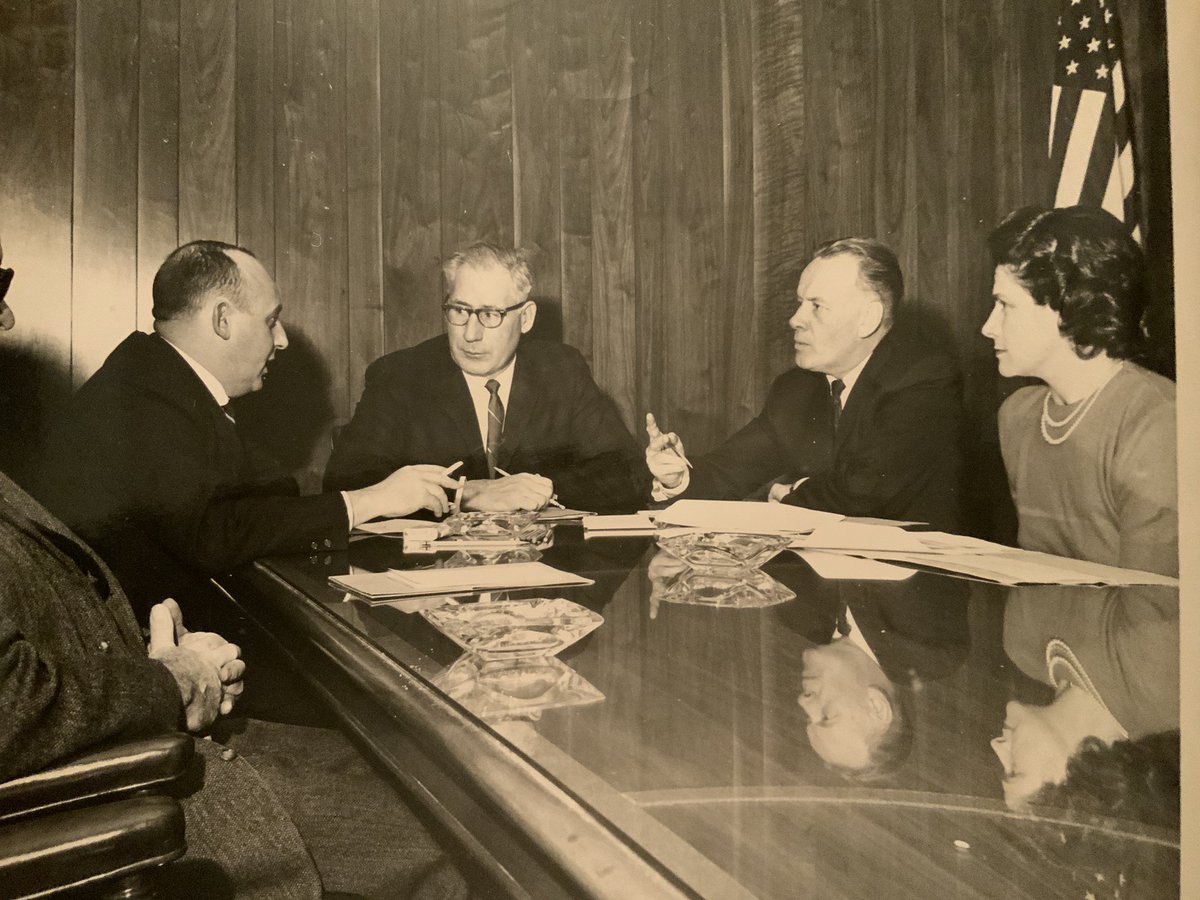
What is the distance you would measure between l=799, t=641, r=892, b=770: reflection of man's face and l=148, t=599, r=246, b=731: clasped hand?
0.79 meters

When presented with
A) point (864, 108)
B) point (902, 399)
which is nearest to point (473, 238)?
point (864, 108)

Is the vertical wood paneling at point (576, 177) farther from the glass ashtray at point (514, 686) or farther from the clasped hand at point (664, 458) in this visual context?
the glass ashtray at point (514, 686)

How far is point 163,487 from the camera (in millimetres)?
1554

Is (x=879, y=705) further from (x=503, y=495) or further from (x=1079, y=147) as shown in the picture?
(x=503, y=495)

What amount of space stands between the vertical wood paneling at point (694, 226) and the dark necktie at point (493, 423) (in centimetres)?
50

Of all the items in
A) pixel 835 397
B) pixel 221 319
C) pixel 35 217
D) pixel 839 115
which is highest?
pixel 839 115

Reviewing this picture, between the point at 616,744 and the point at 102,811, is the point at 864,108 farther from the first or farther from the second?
the point at 102,811

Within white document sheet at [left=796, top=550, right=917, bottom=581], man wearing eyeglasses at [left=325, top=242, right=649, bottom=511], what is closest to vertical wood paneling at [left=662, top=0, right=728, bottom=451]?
man wearing eyeglasses at [left=325, top=242, right=649, bottom=511]

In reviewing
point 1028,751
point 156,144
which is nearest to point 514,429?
point 156,144

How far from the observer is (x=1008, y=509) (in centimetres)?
182

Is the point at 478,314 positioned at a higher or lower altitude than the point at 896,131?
lower

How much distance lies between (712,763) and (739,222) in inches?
80.5

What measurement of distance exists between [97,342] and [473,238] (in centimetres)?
85

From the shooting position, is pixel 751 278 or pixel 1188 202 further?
pixel 751 278
